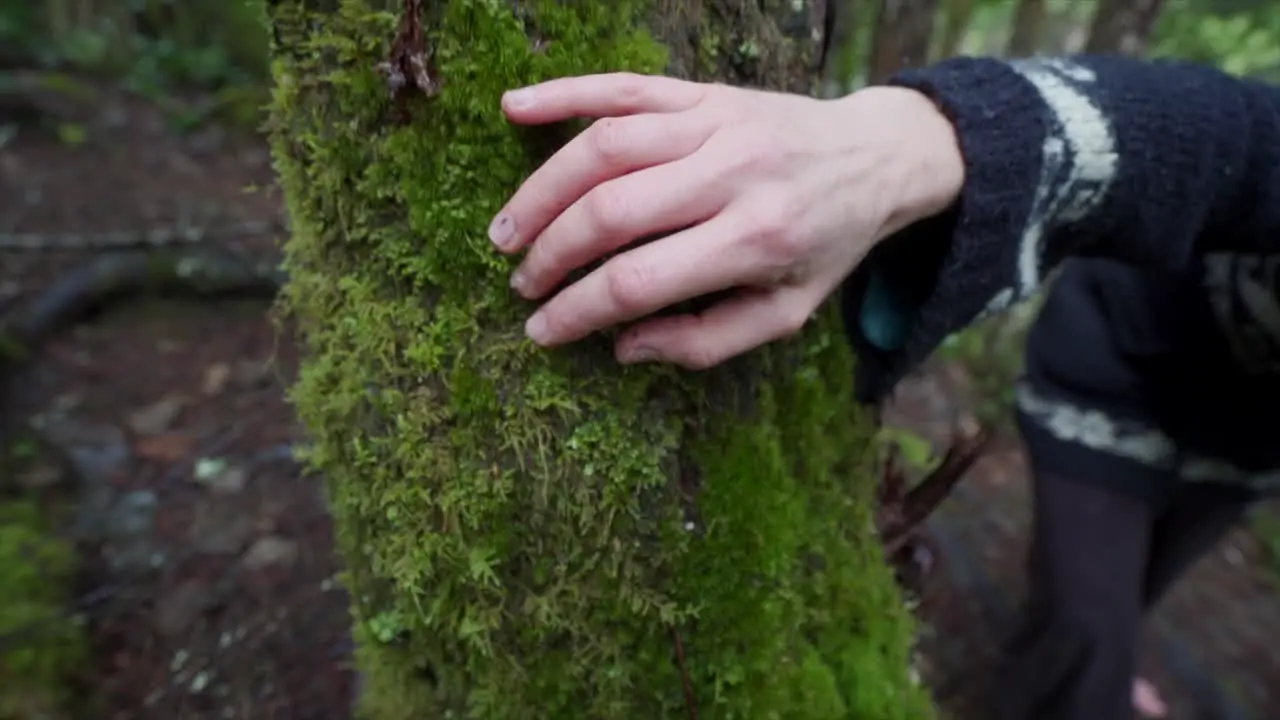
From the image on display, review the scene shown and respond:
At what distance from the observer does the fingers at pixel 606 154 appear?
100cm

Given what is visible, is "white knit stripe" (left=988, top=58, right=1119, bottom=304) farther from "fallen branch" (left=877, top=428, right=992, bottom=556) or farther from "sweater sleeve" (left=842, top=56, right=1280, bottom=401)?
"fallen branch" (left=877, top=428, right=992, bottom=556)

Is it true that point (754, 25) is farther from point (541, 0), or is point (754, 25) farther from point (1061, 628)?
point (1061, 628)

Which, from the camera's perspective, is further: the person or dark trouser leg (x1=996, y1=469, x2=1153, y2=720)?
dark trouser leg (x1=996, y1=469, x2=1153, y2=720)

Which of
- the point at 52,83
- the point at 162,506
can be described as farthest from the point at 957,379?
the point at 52,83

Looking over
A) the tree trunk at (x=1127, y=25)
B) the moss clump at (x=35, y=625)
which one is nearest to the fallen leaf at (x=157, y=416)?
the moss clump at (x=35, y=625)

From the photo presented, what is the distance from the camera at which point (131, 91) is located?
6.20m

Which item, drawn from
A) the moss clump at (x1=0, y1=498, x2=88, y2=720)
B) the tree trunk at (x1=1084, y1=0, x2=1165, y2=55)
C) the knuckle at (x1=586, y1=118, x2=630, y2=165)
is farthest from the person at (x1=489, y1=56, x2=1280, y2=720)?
the tree trunk at (x1=1084, y1=0, x2=1165, y2=55)

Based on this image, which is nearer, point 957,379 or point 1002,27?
point 957,379

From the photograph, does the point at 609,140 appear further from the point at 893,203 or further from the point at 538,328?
the point at 893,203

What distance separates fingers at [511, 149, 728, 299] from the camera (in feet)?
3.23

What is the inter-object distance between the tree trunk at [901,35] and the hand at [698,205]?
2.10 metres

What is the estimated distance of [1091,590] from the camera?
2.43 meters

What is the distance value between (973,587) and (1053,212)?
9.79 ft

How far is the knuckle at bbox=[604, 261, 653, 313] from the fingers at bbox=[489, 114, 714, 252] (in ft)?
0.38
